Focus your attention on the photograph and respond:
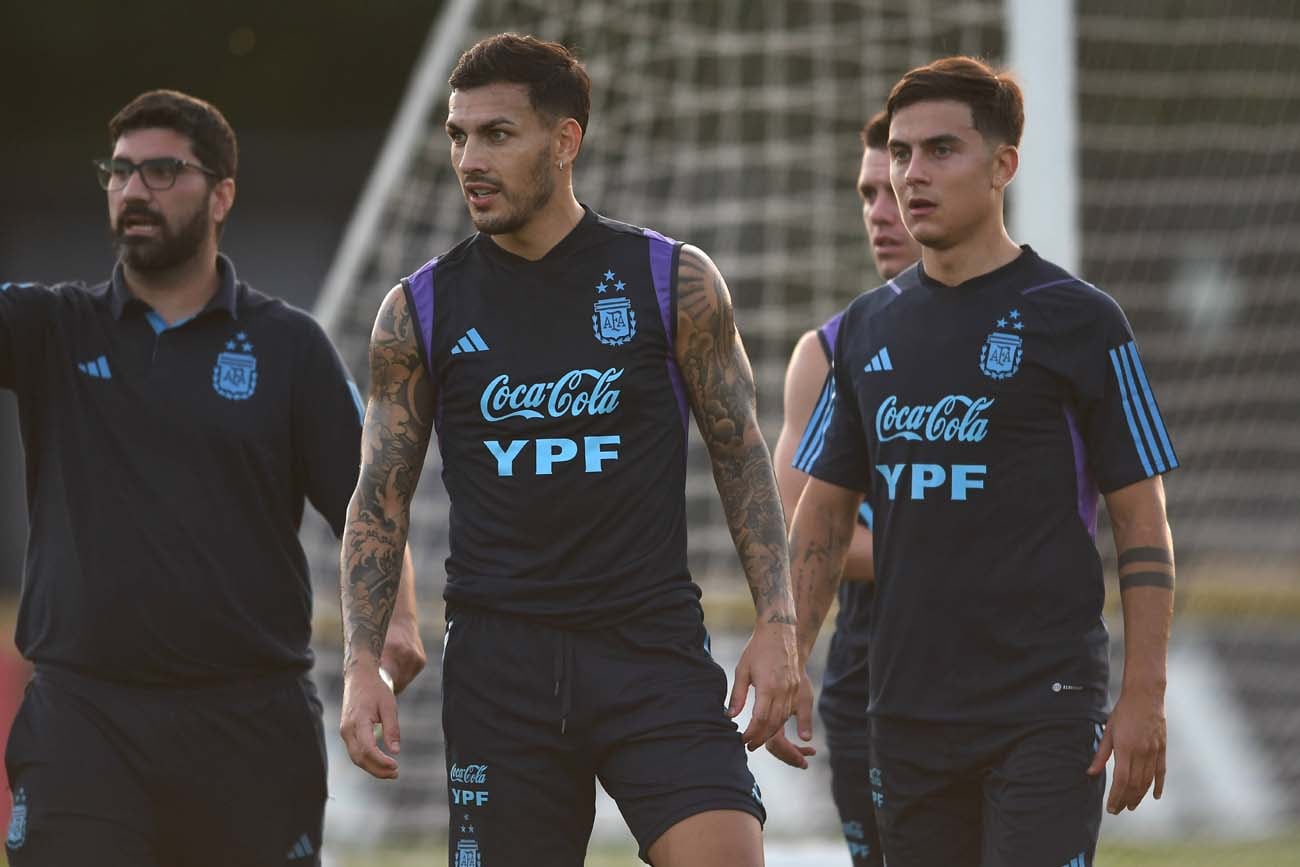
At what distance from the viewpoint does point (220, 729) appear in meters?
4.95

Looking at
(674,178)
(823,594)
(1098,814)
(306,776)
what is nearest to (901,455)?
(823,594)

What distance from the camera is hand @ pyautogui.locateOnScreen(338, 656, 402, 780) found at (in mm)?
4230

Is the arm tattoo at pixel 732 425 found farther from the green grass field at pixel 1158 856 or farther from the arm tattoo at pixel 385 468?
the green grass field at pixel 1158 856

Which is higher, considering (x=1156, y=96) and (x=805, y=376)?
(x=1156, y=96)

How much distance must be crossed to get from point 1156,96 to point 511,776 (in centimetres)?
981

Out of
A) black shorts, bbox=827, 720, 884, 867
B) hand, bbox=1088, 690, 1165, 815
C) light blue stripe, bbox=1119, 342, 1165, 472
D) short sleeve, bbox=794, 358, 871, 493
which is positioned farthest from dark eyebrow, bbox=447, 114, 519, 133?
black shorts, bbox=827, 720, 884, 867

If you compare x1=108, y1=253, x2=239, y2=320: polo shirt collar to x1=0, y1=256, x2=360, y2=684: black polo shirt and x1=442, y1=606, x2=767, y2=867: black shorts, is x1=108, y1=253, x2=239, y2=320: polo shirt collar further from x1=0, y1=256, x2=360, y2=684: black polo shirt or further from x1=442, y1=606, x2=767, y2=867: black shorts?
x1=442, y1=606, x2=767, y2=867: black shorts

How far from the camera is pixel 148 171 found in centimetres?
523

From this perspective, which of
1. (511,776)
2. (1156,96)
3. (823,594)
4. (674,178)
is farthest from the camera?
(1156,96)

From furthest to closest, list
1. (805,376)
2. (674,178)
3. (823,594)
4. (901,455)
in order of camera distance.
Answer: (674,178) → (805,376) → (823,594) → (901,455)

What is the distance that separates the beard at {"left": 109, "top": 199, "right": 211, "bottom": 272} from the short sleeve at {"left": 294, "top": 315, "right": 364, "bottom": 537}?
0.38 m

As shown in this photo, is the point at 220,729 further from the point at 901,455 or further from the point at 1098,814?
the point at 1098,814

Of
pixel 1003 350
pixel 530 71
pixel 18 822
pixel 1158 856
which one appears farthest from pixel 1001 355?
pixel 1158 856

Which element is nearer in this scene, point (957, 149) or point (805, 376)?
point (957, 149)
